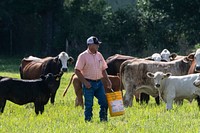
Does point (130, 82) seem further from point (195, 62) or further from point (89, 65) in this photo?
point (89, 65)

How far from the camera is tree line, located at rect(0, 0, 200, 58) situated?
43.4m

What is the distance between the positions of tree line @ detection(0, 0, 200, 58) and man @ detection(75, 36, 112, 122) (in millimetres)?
29789

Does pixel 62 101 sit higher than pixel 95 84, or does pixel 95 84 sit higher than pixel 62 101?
pixel 95 84

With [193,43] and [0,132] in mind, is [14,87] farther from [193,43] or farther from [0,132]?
[193,43]

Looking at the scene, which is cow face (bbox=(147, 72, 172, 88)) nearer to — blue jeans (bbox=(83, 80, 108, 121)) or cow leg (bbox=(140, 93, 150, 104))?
cow leg (bbox=(140, 93, 150, 104))

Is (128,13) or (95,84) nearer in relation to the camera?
(95,84)

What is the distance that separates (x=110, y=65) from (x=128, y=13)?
26.7m

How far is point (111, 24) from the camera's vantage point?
46.3m

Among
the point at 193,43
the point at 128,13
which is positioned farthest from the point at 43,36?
the point at 193,43

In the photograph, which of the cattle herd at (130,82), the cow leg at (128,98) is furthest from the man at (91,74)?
the cow leg at (128,98)

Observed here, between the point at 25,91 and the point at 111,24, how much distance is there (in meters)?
31.9

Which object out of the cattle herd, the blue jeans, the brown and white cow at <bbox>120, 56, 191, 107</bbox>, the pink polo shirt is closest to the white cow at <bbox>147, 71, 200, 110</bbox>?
the cattle herd

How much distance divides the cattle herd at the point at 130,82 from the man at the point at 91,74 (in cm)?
44

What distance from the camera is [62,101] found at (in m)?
19.6
